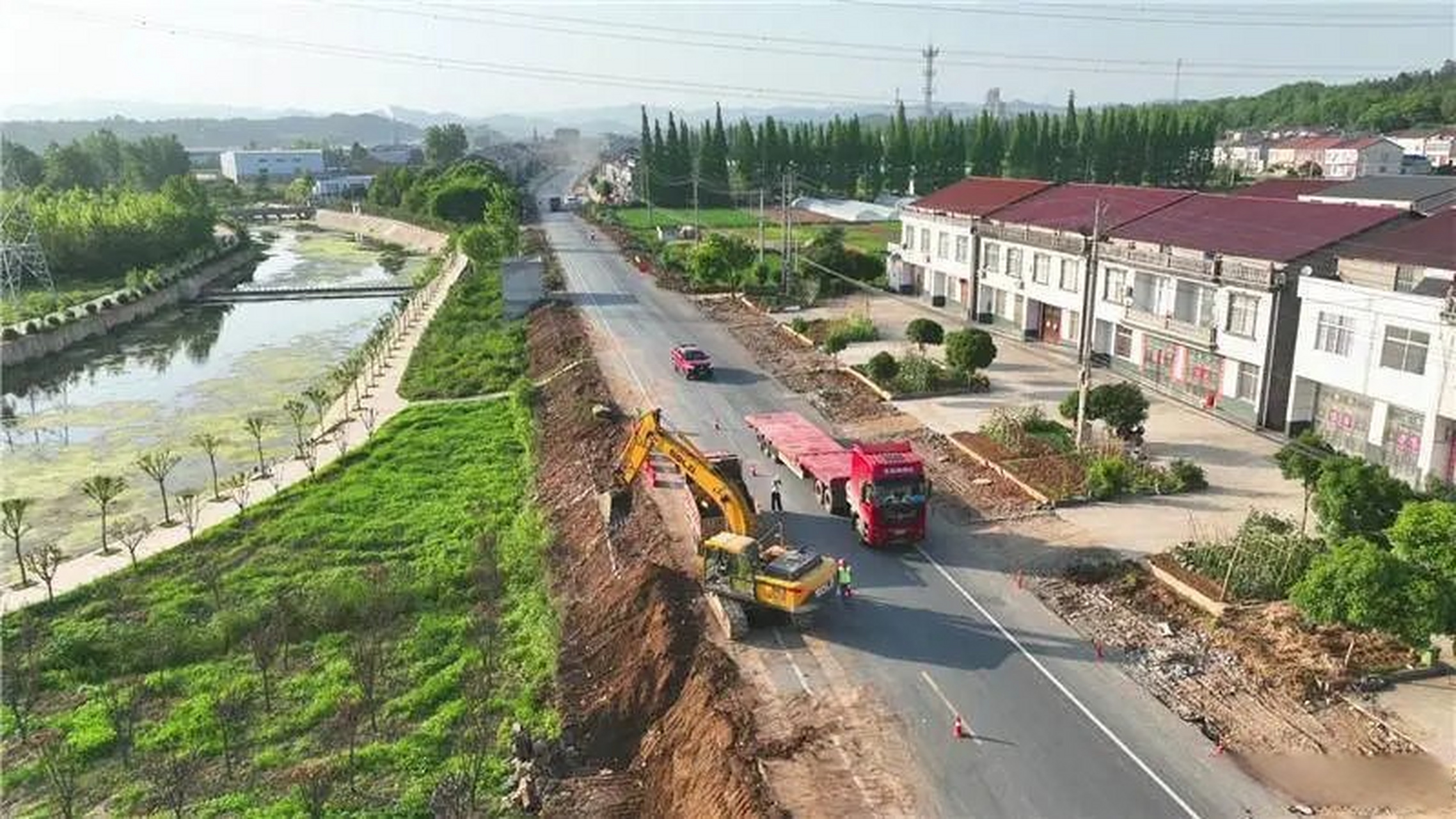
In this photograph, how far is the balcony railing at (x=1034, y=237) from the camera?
43.8m

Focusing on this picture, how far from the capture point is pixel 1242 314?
112ft

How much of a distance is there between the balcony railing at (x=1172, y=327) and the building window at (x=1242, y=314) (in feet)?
2.42

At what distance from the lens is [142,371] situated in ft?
182

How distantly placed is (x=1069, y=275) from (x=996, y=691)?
98.9ft

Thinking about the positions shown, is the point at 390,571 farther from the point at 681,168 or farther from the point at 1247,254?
the point at 681,168

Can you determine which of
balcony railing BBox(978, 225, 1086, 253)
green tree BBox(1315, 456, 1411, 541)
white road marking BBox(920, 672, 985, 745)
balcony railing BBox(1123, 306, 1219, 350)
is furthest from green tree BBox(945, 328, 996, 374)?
white road marking BBox(920, 672, 985, 745)

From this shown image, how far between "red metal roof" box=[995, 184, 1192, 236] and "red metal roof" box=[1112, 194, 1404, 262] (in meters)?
1.33

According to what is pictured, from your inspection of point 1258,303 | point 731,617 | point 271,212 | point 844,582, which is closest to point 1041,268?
point 1258,303

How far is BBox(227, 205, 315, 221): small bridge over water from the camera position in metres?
139

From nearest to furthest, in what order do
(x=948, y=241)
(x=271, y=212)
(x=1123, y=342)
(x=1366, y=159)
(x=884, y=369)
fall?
(x=884, y=369)
(x=1123, y=342)
(x=948, y=241)
(x=1366, y=159)
(x=271, y=212)

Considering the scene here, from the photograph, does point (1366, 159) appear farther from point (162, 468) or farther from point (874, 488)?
point (162, 468)

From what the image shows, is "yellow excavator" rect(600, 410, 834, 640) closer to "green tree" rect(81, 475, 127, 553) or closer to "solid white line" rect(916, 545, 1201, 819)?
"solid white line" rect(916, 545, 1201, 819)

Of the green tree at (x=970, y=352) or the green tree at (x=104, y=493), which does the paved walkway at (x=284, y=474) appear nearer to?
the green tree at (x=104, y=493)

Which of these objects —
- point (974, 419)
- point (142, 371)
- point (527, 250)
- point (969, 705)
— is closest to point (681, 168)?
point (527, 250)
